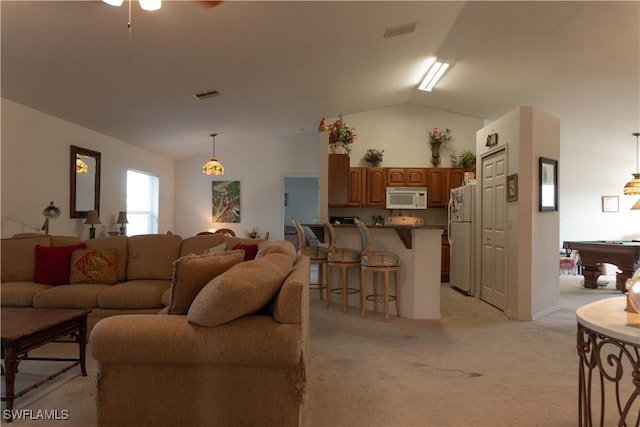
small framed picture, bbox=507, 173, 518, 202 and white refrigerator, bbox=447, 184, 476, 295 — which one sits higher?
small framed picture, bbox=507, 173, 518, 202

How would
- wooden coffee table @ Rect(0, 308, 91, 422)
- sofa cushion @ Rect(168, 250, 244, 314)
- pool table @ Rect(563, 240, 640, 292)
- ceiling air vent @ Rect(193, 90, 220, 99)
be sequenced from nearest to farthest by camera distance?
sofa cushion @ Rect(168, 250, 244, 314), wooden coffee table @ Rect(0, 308, 91, 422), ceiling air vent @ Rect(193, 90, 220, 99), pool table @ Rect(563, 240, 640, 292)

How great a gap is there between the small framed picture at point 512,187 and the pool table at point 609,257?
101 inches

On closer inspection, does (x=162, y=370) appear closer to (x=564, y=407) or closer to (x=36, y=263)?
(x=564, y=407)

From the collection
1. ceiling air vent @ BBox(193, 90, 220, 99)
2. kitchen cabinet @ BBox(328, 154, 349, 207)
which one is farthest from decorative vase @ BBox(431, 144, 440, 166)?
ceiling air vent @ BBox(193, 90, 220, 99)

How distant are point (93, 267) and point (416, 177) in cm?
538

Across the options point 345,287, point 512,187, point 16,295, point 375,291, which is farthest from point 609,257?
point 16,295

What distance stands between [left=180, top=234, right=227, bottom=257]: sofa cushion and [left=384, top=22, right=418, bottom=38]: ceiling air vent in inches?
115

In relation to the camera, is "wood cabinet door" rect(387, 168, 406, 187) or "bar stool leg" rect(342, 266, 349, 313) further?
"wood cabinet door" rect(387, 168, 406, 187)

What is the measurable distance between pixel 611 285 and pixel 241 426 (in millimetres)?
7336

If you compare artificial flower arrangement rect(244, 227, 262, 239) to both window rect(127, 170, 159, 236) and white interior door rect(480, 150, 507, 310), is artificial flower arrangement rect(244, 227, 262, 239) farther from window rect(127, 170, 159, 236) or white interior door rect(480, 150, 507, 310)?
white interior door rect(480, 150, 507, 310)

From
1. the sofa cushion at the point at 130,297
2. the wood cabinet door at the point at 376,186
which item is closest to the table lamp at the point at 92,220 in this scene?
the sofa cushion at the point at 130,297

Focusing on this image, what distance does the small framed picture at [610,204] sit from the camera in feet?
26.7

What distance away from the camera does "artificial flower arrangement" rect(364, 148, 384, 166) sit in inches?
283

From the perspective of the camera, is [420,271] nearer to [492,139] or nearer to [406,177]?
[492,139]
